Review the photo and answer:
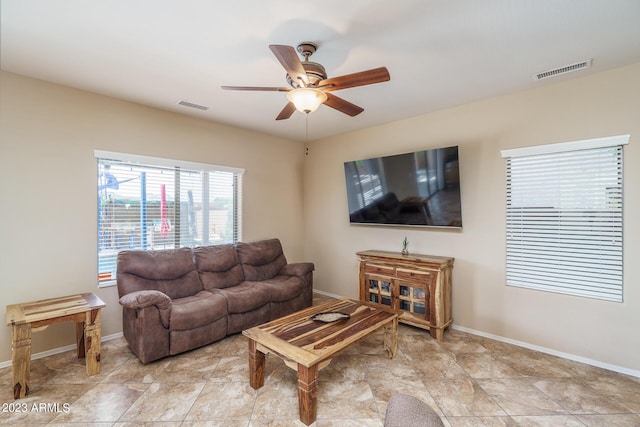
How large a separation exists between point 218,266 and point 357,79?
2.79 meters

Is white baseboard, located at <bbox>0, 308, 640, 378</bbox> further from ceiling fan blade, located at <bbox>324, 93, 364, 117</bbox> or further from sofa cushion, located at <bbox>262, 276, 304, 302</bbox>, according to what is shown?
ceiling fan blade, located at <bbox>324, 93, 364, 117</bbox>

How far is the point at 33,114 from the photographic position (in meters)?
2.71

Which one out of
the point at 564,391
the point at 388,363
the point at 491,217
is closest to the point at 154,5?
the point at 388,363

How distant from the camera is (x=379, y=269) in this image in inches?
143

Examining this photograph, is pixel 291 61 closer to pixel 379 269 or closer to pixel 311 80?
pixel 311 80

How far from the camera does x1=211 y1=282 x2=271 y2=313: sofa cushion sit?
3141 millimetres

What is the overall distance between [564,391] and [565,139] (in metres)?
2.23

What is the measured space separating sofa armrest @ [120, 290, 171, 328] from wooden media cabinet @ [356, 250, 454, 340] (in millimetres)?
2033

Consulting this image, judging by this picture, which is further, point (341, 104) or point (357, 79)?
point (341, 104)

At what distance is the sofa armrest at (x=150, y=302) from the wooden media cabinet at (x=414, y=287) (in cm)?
203

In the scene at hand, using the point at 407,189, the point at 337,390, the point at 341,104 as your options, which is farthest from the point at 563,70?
the point at 337,390

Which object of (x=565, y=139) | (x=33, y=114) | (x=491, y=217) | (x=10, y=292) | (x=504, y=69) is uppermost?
(x=504, y=69)

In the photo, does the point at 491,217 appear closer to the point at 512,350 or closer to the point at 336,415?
the point at 512,350

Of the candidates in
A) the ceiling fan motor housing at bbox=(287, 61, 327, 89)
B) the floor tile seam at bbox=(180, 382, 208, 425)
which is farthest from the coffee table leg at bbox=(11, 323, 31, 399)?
the ceiling fan motor housing at bbox=(287, 61, 327, 89)
